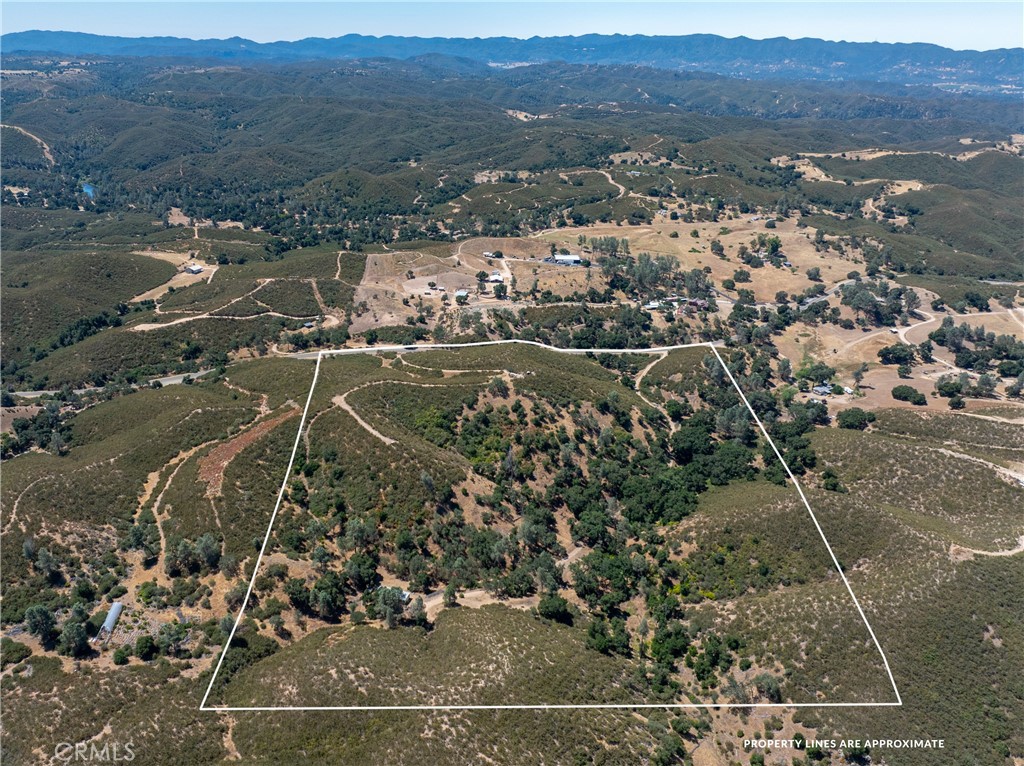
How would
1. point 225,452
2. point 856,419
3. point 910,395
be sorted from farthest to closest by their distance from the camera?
point 910,395 → point 856,419 → point 225,452

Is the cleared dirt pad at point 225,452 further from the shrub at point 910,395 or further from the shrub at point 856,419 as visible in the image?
the shrub at point 910,395

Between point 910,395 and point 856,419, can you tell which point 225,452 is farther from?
point 910,395

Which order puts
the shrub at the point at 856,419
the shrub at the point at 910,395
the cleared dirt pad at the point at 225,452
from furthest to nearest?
1. the shrub at the point at 910,395
2. the shrub at the point at 856,419
3. the cleared dirt pad at the point at 225,452

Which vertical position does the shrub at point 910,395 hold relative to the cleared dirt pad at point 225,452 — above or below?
below

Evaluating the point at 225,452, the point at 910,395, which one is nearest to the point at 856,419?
the point at 910,395

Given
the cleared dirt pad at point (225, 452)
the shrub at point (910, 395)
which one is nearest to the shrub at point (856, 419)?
the shrub at point (910, 395)

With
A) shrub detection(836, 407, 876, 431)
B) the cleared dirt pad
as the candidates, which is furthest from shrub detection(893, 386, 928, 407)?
the cleared dirt pad

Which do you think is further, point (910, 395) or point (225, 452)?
point (910, 395)

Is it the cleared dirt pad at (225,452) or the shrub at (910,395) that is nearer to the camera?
the cleared dirt pad at (225,452)

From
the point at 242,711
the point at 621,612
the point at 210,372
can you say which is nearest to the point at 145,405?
the point at 210,372

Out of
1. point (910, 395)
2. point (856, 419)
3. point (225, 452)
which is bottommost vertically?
point (856, 419)

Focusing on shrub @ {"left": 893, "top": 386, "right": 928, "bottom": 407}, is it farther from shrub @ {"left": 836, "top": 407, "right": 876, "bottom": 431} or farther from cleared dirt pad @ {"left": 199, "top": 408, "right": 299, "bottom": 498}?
cleared dirt pad @ {"left": 199, "top": 408, "right": 299, "bottom": 498}
